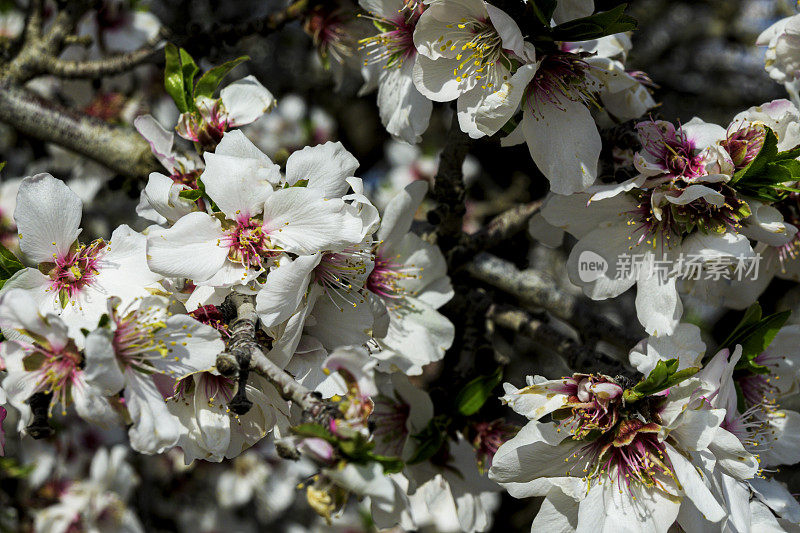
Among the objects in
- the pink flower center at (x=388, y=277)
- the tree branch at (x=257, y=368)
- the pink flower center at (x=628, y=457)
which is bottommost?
the pink flower center at (x=628, y=457)

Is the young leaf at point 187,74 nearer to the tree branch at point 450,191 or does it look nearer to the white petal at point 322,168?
the white petal at point 322,168

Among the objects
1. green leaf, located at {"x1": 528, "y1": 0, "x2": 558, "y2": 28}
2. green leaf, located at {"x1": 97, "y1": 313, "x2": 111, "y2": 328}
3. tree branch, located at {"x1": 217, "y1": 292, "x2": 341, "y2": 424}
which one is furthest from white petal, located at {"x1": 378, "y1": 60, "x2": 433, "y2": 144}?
green leaf, located at {"x1": 97, "y1": 313, "x2": 111, "y2": 328}

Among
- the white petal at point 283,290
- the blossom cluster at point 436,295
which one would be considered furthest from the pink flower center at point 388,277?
the white petal at point 283,290

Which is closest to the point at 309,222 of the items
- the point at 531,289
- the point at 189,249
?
the point at 189,249

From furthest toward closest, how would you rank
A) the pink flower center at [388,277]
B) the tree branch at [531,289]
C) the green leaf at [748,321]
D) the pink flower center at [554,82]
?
the tree branch at [531,289], the pink flower center at [388,277], the green leaf at [748,321], the pink flower center at [554,82]

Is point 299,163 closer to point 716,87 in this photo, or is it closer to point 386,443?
point 386,443

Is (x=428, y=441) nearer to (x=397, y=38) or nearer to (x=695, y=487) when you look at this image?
(x=695, y=487)
